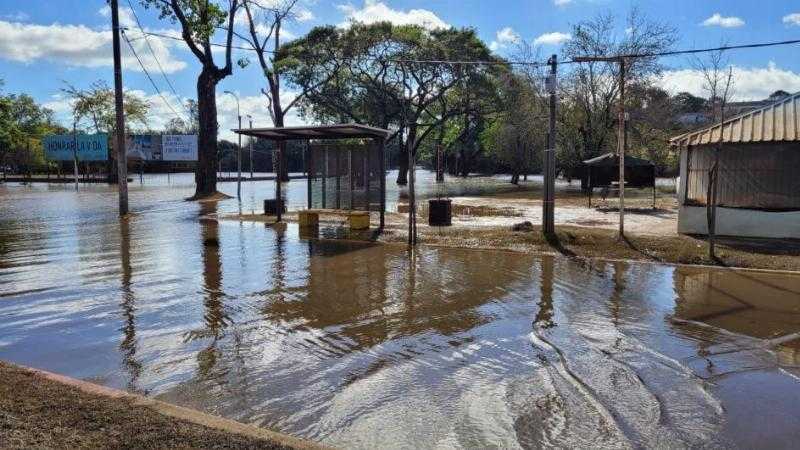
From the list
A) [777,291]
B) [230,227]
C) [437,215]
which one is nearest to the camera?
[777,291]

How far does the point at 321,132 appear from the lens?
17.2m

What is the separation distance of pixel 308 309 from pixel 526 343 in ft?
9.28

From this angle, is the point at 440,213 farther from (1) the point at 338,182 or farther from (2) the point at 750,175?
(2) the point at 750,175

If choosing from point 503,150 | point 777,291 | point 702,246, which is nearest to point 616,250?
point 702,246

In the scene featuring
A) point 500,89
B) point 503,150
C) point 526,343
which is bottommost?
point 526,343

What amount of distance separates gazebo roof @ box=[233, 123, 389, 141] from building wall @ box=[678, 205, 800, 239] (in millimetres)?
7656

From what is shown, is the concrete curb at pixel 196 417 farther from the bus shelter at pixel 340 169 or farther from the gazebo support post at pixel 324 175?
the gazebo support post at pixel 324 175

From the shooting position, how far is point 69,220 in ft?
63.5

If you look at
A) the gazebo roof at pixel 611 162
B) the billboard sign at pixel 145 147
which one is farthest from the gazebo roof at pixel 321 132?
the billboard sign at pixel 145 147

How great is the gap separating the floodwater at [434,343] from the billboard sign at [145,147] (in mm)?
47072

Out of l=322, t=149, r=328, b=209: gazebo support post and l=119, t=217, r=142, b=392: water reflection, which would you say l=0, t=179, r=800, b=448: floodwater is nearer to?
l=119, t=217, r=142, b=392: water reflection

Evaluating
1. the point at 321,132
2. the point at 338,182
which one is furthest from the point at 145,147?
the point at 321,132

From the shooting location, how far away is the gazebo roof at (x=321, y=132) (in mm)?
16109

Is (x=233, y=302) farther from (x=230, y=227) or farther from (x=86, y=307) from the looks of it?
(x=230, y=227)
